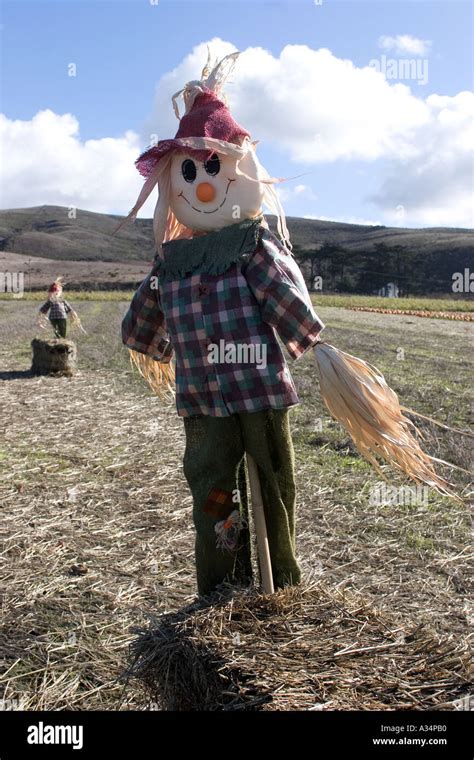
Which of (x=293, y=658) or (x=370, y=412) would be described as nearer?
(x=293, y=658)

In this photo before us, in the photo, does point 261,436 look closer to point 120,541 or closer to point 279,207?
point 279,207

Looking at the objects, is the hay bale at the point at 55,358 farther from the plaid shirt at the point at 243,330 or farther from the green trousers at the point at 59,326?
the plaid shirt at the point at 243,330

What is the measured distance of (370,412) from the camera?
3215mm

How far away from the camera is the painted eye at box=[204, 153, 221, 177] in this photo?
341 centimetres

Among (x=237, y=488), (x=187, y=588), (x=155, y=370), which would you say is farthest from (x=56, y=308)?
(x=237, y=488)

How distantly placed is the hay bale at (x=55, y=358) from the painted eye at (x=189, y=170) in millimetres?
8747

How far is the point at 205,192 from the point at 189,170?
0.50ft

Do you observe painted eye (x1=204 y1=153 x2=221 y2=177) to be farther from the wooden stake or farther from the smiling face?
the wooden stake

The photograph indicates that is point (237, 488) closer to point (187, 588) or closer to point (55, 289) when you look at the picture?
point (187, 588)

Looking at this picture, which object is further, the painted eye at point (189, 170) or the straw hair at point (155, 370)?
the straw hair at point (155, 370)

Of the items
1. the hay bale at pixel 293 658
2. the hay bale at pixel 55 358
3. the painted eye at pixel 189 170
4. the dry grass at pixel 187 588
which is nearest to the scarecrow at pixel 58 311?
the hay bale at pixel 55 358

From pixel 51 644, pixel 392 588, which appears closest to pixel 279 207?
pixel 392 588

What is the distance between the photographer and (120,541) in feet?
15.6

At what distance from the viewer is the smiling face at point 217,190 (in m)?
3.40
